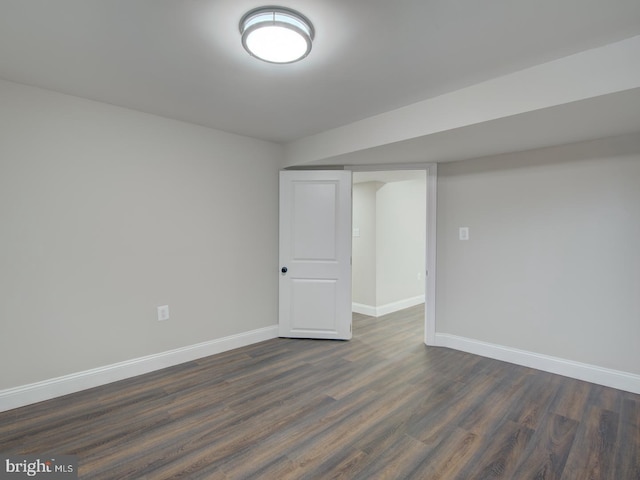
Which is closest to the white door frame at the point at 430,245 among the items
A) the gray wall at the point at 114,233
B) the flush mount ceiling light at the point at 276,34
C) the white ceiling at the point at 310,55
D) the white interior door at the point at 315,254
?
the white interior door at the point at 315,254

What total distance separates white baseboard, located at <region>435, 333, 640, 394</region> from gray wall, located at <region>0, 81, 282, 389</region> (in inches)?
90.6

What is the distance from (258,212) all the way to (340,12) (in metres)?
2.48

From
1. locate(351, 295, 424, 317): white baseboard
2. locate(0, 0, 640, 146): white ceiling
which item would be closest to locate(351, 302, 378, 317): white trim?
locate(351, 295, 424, 317): white baseboard

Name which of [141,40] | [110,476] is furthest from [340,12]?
[110,476]

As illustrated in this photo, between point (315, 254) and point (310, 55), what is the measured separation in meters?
2.29

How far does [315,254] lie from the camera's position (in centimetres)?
385

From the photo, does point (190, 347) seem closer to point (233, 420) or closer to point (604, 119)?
point (233, 420)

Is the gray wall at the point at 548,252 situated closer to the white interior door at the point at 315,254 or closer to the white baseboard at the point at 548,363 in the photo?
the white baseboard at the point at 548,363

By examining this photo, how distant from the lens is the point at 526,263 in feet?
10.2

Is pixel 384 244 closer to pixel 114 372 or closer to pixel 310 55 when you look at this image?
pixel 310 55

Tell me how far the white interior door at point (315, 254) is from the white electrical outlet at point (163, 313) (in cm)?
130

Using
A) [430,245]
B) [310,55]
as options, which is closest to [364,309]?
[430,245]

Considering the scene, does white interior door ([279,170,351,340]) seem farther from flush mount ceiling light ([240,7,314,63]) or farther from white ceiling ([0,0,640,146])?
flush mount ceiling light ([240,7,314,63])

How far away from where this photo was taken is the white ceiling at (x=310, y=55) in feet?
5.12
